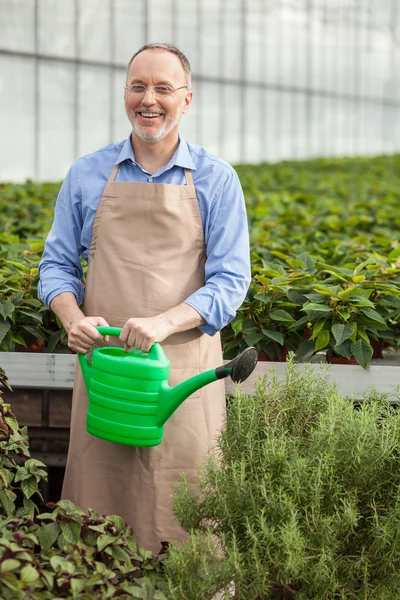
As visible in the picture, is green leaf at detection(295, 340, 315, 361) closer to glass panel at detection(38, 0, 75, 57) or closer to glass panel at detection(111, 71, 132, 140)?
glass panel at detection(38, 0, 75, 57)

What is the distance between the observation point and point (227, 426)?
2.04 meters

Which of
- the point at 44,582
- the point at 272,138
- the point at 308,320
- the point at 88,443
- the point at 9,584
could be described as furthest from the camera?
the point at 272,138

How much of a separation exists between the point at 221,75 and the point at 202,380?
16794 mm

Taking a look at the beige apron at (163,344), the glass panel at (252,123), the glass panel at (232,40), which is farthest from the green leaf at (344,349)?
the glass panel at (252,123)

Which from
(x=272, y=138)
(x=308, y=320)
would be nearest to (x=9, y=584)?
(x=308, y=320)

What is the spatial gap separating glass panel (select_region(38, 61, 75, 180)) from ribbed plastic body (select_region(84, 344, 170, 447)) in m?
11.7

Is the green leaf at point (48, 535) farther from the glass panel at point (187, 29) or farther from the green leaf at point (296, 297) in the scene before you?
the glass panel at point (187, 29)

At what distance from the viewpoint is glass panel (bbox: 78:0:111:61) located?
14016 mm

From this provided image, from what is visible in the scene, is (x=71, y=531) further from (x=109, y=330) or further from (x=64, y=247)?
(x=64, y=247)

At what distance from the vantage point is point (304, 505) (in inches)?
→ 73.3

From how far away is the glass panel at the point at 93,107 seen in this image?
14133mm

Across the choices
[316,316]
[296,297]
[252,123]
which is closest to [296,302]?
Result: [296,297]

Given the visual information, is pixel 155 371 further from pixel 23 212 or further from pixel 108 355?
pixel 23 212

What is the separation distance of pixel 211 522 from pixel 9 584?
0.60 meters
